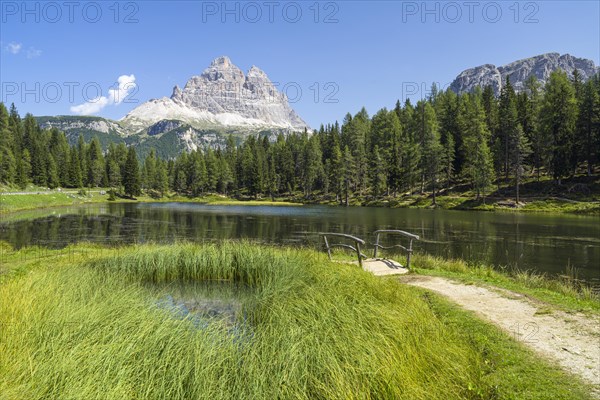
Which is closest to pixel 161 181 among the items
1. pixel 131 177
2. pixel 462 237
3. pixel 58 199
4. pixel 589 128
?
pixel 131 177

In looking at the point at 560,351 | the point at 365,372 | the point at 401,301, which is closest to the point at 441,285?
the point at 401,301

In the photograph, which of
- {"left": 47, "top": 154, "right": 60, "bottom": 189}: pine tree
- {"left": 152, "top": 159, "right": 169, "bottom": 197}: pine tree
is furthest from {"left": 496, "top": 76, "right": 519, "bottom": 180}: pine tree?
{"left": 47, "top": 154, "right": 60, "bottom": 189}: pine tree

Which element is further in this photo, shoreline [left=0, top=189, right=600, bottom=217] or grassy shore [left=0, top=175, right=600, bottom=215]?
grassy shore [left=0, top=175, right=600, bottom=215]

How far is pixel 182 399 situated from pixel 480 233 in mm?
37226

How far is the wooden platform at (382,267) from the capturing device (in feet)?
54.1

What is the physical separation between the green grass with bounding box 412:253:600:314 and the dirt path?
1.01 meters

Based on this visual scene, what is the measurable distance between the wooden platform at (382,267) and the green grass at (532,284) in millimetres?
879

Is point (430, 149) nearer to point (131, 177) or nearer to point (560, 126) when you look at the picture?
point (560, 126)

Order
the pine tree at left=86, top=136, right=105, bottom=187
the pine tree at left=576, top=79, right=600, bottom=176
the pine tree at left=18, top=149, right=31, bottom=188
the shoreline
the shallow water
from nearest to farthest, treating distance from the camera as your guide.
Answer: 1. the shallow water
2. the shoreline
3. the pine tree at left=576, top=79, right=600, bottom=176
4. the pine tree at left=18, top=149, right=31, bottom=188
5. the pine tree at left=86, top=136, right=105, bottom=187

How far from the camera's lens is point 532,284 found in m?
15.3

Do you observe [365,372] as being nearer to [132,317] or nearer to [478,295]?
[132,317]

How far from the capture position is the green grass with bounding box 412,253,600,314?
11.9 meters

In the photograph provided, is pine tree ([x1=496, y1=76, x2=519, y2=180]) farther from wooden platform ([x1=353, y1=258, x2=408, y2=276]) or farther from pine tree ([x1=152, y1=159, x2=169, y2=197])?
pine tree ([x1=152, y1=159, x2=169, y2=197])

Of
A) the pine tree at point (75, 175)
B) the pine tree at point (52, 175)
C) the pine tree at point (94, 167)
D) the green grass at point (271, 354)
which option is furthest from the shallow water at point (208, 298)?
the pine tree at point (94, 167)
